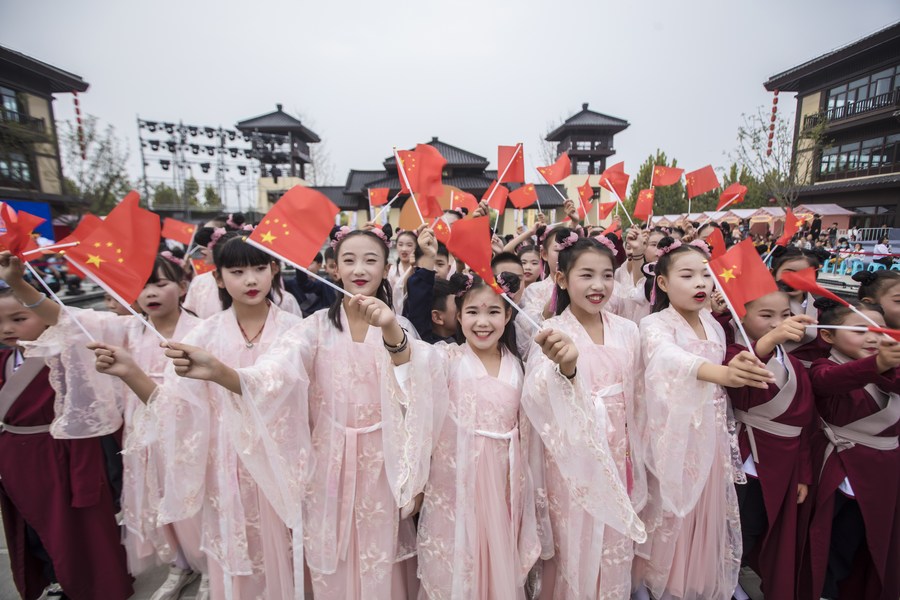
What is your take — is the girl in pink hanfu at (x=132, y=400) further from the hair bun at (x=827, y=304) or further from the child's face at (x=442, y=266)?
the hair bun at (x=827, y=304)

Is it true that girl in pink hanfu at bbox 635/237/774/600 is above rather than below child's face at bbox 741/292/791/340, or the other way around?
below

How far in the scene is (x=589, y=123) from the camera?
32125mm

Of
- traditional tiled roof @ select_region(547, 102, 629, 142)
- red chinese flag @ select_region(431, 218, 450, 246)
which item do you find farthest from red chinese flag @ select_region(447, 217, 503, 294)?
traditional tiled roof @ select_region(547, 102, 629, 142)

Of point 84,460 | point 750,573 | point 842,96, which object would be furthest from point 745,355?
point 842,96

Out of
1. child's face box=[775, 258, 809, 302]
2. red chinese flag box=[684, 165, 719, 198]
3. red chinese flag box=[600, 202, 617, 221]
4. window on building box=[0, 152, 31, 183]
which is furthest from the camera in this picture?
window on building box=[0, 152, 31, 183]

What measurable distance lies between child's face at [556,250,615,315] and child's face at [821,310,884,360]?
127cm

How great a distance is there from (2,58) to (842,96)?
40.8m

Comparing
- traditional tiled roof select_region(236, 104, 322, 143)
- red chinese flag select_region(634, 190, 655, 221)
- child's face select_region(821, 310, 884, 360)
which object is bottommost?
child's face select_region(821, 310, 884, 360)

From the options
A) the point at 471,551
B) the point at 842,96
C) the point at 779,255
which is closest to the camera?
the point at 471,551

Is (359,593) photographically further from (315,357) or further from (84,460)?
(84,460)

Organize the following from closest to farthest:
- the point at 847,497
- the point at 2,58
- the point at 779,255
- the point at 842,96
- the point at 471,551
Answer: the point at 471,551
the point at 847,497
the point at 779,255
the point at 2,58
the point at 842,96

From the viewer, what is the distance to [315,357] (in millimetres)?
2236

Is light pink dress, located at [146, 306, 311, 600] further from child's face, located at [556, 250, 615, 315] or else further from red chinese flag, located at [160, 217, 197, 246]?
red chinese flag, located at [160, 217, 197, 246]

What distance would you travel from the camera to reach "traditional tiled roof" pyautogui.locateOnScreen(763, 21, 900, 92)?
63.1 ft
